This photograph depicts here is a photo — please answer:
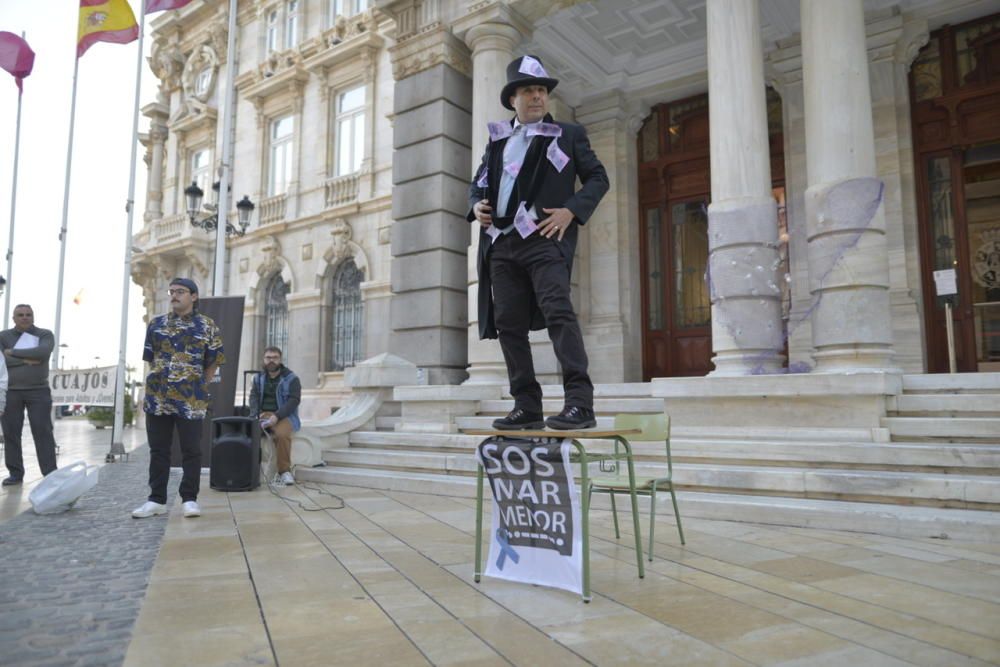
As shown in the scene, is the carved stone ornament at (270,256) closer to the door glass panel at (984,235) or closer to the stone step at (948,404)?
the door glass panel at (984,235)

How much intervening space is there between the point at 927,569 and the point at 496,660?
263 centimetres

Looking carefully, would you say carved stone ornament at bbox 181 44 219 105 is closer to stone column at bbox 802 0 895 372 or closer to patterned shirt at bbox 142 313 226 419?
patterned shirt at bbox 142 313 226 419

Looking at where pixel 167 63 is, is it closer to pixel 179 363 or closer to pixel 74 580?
pixel 179 363

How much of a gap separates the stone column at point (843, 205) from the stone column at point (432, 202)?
5.29 meters

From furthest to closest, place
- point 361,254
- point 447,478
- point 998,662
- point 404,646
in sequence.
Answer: point 361,254 → point 447,478 → point 404,646 → point 998,662

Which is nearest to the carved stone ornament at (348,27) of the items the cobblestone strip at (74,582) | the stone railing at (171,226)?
A: the stone railing at (171,226)

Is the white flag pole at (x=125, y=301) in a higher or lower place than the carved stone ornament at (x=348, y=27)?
lower

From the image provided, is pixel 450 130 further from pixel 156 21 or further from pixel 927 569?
pixel 156 21

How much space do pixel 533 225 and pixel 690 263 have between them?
883cm

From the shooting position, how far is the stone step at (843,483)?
4988mm

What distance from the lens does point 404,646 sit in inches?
107

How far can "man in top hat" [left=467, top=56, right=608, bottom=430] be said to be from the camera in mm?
3533

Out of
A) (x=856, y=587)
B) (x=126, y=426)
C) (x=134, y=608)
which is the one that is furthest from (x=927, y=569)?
(x=126, y=426)

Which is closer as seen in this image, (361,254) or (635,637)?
(635,637)
